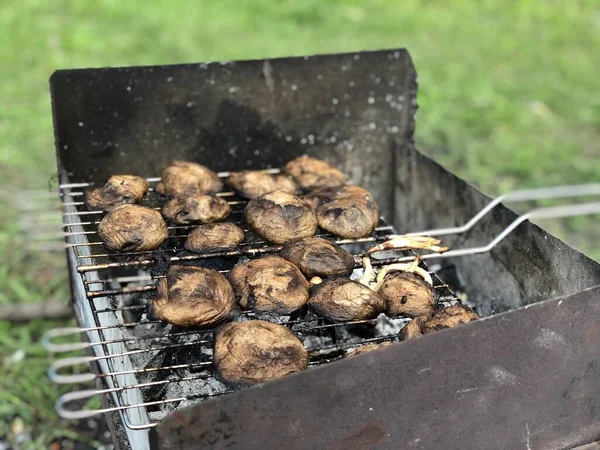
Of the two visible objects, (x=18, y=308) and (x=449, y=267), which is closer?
(x=449, y=267)

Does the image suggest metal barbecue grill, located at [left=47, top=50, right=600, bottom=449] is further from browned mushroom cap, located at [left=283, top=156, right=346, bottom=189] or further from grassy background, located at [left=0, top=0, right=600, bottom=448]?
grassy background, located at [left=0, top=0, right=600, bottom=448]

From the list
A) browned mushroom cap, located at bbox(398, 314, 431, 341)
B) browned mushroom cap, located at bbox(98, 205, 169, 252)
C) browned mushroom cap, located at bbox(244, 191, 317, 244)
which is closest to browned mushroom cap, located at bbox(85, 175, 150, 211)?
browned mushroom cap, located at bbox(98, 205, 169, 252)

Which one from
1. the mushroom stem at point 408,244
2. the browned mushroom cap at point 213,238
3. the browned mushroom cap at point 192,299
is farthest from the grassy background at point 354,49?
the mushroom stem at point 408,244

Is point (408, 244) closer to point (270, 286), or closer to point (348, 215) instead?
point (348, 215)

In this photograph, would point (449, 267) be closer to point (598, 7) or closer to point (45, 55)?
point (45, 55)

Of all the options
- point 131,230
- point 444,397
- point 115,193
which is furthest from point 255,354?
point 115,193

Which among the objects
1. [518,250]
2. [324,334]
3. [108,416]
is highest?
[518,250]

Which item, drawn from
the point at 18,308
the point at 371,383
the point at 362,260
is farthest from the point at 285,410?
the point at 18,308

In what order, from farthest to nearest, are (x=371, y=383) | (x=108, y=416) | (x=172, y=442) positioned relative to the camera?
(x=108, y=416)
(x=371, y=383)
(x=172, y=442)
